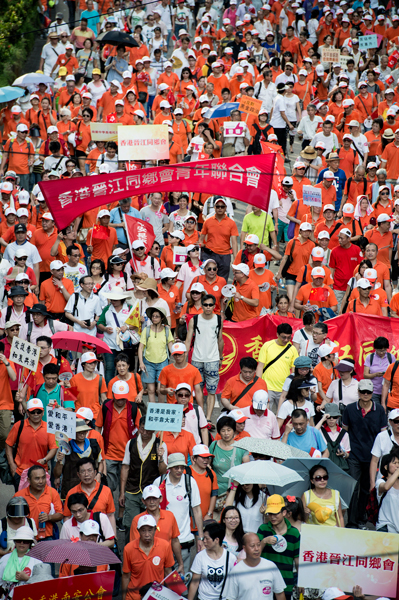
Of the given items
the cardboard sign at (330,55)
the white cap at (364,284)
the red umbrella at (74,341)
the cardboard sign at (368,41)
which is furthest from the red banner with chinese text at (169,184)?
the cardboard sign at (368,41)

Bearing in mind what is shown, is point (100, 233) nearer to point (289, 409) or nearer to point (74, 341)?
point (74, 341)

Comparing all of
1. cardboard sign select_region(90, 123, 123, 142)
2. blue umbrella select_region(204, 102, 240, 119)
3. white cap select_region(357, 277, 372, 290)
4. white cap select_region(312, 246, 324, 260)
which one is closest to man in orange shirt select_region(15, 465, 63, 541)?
white cap select_region(357, 277, 372, 290)

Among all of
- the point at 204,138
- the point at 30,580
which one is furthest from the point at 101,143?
the point at 30,580

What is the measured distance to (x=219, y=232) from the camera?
1366 centimetres

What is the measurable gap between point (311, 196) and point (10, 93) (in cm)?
687

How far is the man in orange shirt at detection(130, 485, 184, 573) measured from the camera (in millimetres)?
8133

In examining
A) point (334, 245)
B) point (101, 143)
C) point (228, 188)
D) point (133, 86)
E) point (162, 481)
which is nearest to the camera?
point (162, 481)

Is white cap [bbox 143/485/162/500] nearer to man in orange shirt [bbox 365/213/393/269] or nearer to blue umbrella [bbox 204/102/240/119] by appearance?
man in orange shirt [bbox 365/213/393/269]

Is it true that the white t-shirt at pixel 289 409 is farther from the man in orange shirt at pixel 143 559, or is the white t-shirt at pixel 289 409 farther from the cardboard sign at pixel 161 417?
the man in orange shirt at pixel 143 559

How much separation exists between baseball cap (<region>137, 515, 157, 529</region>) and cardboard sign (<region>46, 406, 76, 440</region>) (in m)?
1.34

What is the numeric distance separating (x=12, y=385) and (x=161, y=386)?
67.2 inches

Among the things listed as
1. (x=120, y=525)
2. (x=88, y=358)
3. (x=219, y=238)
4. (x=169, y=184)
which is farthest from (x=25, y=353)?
(x=219, y=238)

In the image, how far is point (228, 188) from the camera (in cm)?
1302

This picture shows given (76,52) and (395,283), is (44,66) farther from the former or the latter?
(395,283)
